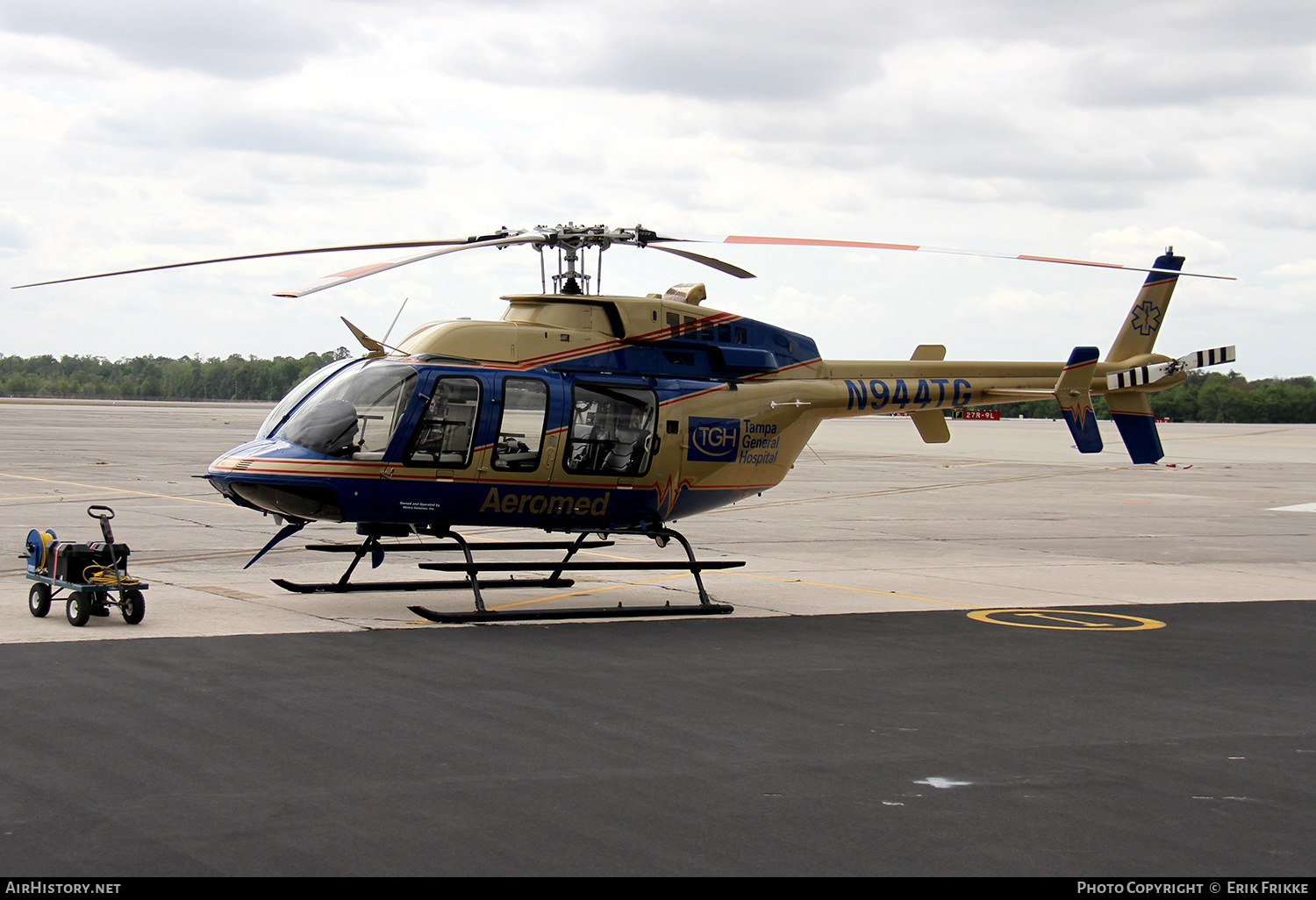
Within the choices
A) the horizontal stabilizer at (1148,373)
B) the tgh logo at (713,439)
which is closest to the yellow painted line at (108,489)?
the tgh logo at (713,439)

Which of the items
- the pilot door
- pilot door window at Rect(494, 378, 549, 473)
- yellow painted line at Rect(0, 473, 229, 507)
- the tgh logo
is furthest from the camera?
yellow painted line at Rect(0, 473, 229, 507)

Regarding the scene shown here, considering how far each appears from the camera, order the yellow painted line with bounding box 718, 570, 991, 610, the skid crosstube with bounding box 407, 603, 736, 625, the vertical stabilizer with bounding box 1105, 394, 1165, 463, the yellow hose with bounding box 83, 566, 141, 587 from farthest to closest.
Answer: the vertical stabilizer with bounding box 1105, 394, 1165, 463 < the yellow painted line with bounding box 718, 570, 991, 610 < the skid crosstube with bounding box 407, 603, 736, 625 < the yellow hose with bounding box 83, 566, 141, 587

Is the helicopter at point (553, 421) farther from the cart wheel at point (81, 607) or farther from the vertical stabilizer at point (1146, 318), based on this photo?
the vertical stabilizer at point (1146, 318)

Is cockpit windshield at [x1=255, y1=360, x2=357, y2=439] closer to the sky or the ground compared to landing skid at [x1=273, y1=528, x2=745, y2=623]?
closer to the sky

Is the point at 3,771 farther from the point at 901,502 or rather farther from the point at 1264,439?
the point at 1264,439

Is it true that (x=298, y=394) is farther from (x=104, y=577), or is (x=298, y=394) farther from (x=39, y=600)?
(x=39, y=600)

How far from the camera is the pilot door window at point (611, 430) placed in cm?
1295

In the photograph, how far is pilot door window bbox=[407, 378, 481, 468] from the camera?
1220 centimetres

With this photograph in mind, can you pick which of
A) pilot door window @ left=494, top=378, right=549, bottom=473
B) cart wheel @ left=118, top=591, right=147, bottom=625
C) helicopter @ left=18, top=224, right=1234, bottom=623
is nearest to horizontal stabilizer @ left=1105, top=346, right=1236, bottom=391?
helicopter @ left=18, top=224, right=1234, bottom=623

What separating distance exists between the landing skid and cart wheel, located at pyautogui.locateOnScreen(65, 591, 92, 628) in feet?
7.14

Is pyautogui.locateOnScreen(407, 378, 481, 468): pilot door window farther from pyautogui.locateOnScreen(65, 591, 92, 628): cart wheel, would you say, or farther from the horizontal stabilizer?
the horizontal stabilizer

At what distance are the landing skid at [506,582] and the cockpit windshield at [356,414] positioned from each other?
1187mm
